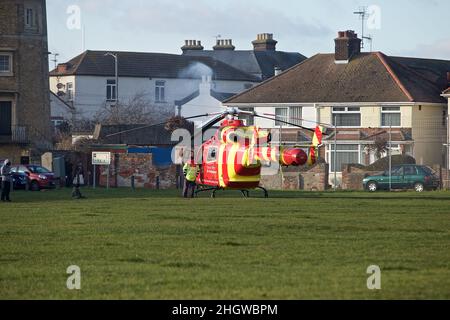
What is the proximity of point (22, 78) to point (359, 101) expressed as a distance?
21086 millimetres

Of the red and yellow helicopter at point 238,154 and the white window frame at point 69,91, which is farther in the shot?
the white window frame at point 69,91

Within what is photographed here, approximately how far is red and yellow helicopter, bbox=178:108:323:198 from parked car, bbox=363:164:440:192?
13.9 metres

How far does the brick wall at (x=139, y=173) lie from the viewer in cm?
6019

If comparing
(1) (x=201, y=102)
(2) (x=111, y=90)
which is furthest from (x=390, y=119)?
(2) (x=111, y=90)

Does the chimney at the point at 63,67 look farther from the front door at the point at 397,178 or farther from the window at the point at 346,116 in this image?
the front door at the point at 397,178

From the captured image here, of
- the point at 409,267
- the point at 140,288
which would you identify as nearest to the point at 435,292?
the point at 409,267

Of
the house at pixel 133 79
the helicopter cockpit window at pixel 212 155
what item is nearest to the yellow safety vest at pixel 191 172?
the helicopter cockpit window at pixel 212 155

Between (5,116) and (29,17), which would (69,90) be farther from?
(29,17)

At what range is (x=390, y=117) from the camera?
7194 cm

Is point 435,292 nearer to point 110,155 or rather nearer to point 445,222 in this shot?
point 445,222

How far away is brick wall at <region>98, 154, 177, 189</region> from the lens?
197ft

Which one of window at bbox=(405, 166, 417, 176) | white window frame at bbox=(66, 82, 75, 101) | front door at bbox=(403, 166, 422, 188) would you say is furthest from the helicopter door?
white window frame at bbox=(66, 82, 75, 101)

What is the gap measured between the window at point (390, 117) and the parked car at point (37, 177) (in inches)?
876

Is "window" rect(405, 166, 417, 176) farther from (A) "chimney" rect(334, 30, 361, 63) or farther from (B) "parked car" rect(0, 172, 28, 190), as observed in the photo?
(A) "chimney" rect(334, 30, 361, 63)
